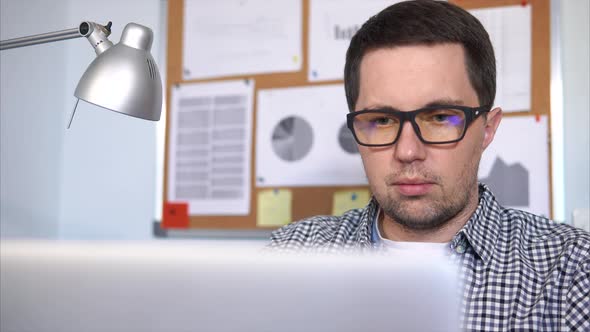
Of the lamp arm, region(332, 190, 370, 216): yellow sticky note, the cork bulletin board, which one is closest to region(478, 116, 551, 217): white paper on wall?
the cork bulletin board

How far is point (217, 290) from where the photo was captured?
0.33 meters

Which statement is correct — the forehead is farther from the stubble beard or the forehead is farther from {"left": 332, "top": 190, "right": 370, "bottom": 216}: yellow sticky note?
{"left": 332, "top": 190, "right": 370, "bottom": 216}: yellow sticky note

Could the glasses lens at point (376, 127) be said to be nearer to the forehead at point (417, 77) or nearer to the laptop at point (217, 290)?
the forehead at point (417, 77)

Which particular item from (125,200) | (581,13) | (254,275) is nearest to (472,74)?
(581,13)

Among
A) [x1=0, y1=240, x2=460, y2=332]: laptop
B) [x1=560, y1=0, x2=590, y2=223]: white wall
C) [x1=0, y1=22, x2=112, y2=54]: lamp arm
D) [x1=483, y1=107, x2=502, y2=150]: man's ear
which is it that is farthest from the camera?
[x1=560, y1=0, x2=590, y2=223]: white wall

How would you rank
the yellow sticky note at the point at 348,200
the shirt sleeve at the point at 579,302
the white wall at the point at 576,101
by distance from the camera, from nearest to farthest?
the shirt sleeve at the point at 579,302 < the white wall at the point at 576,101 < the yellow sticky note at the point at 348,200

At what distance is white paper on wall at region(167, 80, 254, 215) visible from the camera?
167 cm

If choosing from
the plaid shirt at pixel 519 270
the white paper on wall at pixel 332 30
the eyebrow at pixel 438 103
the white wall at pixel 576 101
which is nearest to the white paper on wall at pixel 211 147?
the white paper on wall at pixel 332 30

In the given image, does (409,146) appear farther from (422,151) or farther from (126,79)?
(126,79)

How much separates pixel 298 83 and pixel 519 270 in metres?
0.85

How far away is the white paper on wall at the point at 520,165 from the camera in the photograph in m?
1.41

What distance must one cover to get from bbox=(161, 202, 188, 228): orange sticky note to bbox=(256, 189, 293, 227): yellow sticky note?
0.75 ft

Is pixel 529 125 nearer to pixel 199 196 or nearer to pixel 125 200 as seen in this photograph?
pixel 199 196

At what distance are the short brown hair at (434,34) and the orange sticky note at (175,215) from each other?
2.51 feet
